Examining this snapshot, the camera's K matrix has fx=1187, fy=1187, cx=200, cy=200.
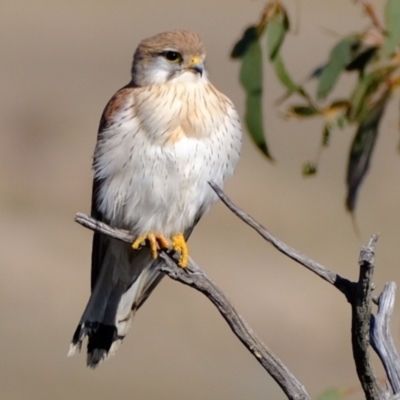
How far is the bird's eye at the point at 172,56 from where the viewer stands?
151 inches

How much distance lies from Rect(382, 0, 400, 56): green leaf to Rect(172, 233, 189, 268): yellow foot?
0.85 m

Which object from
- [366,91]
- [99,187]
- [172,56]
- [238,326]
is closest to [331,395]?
[238,326]

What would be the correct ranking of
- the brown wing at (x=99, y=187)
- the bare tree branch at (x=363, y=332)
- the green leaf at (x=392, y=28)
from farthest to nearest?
the brown wing at (x=99, y=187), the green leaf at (x=392, y=28), the bare tree branch at (x=363, y=332)

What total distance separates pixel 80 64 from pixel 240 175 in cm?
544

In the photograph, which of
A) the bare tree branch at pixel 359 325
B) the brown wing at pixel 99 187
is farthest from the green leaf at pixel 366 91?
the brown wing at pixel 99 187

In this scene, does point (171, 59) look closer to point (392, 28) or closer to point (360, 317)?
point (392, 28)

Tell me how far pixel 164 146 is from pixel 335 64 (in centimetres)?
71

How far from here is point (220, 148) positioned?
12.2 ft

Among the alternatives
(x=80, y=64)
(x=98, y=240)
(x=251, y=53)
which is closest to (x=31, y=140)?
(x=80, y=64)

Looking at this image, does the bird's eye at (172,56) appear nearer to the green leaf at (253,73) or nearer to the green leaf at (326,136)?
the green leaf at (253,73)

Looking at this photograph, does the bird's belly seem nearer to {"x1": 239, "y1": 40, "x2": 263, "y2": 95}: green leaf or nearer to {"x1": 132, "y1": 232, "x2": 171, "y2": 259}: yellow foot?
{"x1": 132, "y1": 232, "x2": 171, "y2": 259}: yellow foot

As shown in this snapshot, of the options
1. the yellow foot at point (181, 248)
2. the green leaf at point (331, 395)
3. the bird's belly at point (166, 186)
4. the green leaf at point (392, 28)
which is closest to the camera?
the green leaf at point (392, 28)

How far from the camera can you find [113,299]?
14.4ft

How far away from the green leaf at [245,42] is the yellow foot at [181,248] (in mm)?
601
